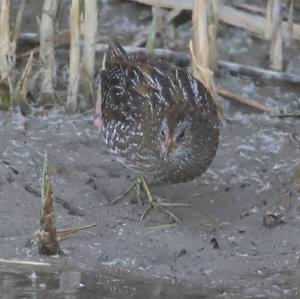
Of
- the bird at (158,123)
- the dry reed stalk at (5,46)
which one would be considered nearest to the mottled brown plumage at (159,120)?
the bird at (158,123)

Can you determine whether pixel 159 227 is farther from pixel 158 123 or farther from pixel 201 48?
pixel 201 48

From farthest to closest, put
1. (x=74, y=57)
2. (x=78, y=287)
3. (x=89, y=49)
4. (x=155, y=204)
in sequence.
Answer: (x=89, y=49), (x=74, y=57), (x=155, y=204), (x=78, y=287)

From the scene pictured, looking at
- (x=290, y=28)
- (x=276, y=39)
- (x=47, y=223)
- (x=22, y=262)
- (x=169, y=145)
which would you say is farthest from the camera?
(x=290, y=28)

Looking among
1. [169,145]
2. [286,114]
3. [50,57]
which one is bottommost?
[286,114]

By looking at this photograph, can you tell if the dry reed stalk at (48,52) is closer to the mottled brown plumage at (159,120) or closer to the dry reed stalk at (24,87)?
the dry reed stalk at (24,87)

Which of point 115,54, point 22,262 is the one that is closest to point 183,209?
point 115,54

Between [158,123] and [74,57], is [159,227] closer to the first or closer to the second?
[158,123]

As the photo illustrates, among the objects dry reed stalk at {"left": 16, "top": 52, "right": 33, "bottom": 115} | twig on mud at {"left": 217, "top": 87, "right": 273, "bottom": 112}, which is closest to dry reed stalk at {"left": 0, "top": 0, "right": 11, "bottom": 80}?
dry reed stalk at {"left": 16, "top": 52, "right": 33, "bottom": 115}

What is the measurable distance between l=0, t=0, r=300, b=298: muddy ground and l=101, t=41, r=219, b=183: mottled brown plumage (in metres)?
0.32

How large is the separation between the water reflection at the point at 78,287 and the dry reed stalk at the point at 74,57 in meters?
2.39

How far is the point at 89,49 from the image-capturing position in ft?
27.6

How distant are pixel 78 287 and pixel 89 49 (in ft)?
9.22

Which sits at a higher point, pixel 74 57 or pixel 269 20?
pixel 269 20

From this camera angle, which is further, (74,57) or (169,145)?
(74,57)
